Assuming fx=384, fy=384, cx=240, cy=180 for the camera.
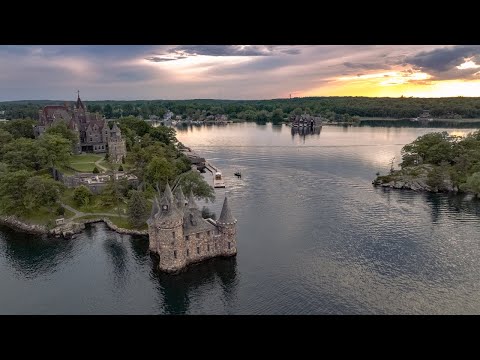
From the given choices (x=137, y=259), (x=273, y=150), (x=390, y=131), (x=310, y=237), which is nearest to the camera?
(x=137, y=259)

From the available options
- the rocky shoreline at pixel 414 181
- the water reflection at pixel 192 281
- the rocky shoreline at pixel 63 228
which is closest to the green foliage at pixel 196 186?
the rocky shoreline at pixel 63 228

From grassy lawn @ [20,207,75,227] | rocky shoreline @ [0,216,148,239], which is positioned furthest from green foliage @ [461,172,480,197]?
grassy lawn @ [20,207,75,227]

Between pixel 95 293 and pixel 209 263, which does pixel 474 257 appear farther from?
pixel 95 293

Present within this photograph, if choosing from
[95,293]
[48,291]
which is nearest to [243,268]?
[95,293]

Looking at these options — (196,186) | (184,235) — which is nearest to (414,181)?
(196,186)

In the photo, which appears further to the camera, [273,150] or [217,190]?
[273,150]

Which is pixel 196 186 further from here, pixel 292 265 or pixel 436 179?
pixel 436 179
